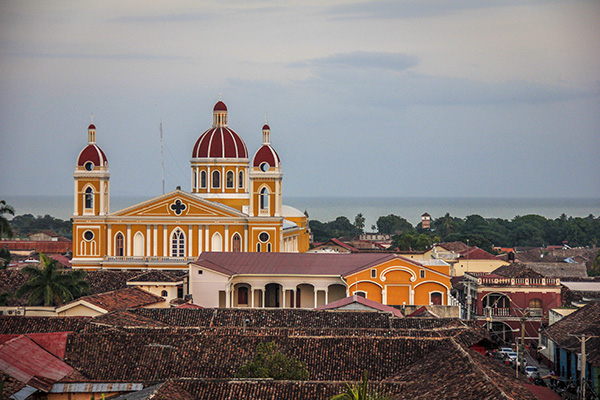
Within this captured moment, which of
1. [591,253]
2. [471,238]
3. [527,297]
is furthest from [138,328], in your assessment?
[471,238]

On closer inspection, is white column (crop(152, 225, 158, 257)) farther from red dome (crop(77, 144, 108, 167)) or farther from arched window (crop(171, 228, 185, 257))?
red dome (crop(77, 144, 108, 167))

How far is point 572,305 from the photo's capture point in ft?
146

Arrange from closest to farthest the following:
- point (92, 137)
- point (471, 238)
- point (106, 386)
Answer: point (106, 386), point (92, 137), point (471, 238)

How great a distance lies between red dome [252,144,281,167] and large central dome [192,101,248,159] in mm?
4323

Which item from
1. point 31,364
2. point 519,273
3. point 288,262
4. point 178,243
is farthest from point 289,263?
point 31,364

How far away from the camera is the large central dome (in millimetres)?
67062

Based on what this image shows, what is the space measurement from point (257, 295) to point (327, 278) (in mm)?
3892

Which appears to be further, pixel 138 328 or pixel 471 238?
pixel 471 238

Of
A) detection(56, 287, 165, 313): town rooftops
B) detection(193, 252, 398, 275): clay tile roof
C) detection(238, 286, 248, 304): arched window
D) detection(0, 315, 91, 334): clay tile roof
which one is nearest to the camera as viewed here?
detection(0, 315, 91, 334): clay tile roof

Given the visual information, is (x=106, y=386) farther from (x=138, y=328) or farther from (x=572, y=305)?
(x=572, y=305)

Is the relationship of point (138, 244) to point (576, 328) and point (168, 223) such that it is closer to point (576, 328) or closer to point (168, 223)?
point (168, 223)

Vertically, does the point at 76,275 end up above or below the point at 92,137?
below

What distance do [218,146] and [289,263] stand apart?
604 inches

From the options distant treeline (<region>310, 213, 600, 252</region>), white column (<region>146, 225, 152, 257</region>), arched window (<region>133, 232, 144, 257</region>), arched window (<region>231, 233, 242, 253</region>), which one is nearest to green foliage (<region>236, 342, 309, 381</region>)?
arched window (<region>231, 233, 242, 253</region>)
